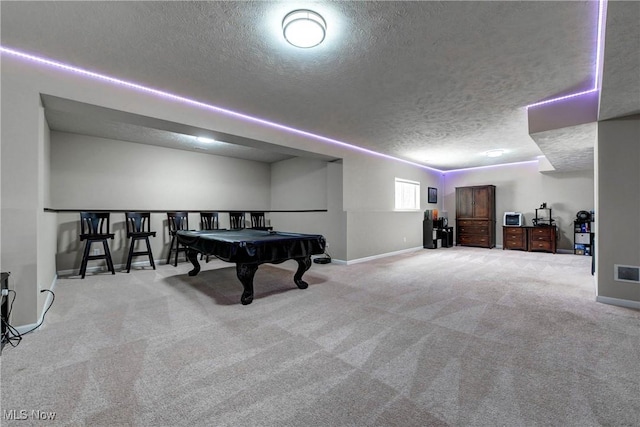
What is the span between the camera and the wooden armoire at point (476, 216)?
7.93m

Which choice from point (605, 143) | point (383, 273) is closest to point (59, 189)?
point (383, 273)

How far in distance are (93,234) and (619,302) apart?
7174mm

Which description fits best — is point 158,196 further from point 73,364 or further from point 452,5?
point 452,5

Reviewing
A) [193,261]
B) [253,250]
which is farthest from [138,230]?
[253,250]

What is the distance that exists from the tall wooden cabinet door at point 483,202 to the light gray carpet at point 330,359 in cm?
475

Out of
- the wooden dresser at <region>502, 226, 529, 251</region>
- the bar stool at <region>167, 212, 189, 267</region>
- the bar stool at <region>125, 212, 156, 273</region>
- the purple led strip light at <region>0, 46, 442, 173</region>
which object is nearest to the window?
the wooden dresser at <region>502, 226, 529, 251</region>

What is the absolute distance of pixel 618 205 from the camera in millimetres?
3066

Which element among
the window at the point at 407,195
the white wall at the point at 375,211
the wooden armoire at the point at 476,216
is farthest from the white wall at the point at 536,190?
the white wall at the point at 375,211

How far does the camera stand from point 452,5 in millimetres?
1813

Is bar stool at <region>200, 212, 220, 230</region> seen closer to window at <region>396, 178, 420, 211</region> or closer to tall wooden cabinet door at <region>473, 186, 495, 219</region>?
window at <region>396, 178, 420, 211</region>

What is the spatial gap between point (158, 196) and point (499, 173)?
9181 millimetres

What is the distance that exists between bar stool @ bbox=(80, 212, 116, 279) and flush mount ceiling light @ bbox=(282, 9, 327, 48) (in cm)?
437

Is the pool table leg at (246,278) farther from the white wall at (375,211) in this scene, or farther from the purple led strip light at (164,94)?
the white wall at (375,211)

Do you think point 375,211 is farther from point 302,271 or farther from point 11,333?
point 11,333
